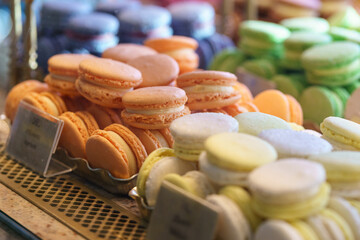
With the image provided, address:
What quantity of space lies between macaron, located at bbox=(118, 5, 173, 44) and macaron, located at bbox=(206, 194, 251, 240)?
1.62 meters

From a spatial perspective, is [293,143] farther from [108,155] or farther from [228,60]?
[228,60]

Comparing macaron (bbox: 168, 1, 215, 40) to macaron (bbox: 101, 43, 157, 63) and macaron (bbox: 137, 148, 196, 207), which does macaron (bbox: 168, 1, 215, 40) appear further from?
macaron (bbox: 137, 148, 196, 207)

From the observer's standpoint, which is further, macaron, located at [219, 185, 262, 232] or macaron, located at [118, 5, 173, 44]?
macaron, located at [118, 5, 173, 44]

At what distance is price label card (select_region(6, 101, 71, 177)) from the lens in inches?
53.9

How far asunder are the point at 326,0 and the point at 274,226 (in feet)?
9.01

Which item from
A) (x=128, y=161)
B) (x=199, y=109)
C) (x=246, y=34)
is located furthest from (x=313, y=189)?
(x=246, y=34)

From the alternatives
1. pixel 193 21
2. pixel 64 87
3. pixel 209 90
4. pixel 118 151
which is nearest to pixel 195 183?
pixel 118 151

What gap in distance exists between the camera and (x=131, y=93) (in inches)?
53.2

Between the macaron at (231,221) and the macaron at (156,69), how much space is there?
0.67 metres

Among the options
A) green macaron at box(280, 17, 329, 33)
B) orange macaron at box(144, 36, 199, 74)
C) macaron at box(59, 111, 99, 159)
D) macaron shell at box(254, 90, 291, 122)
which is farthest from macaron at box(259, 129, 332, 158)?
green macaron at box(280, 17, 329, 33)

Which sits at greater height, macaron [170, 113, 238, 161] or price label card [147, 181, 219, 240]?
macaron [170, 113, 238, 161]

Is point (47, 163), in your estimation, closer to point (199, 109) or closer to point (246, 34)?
point (199, 109)

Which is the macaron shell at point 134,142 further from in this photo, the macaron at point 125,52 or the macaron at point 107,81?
the macaron at point 125,52

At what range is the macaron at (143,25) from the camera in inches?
94.9
